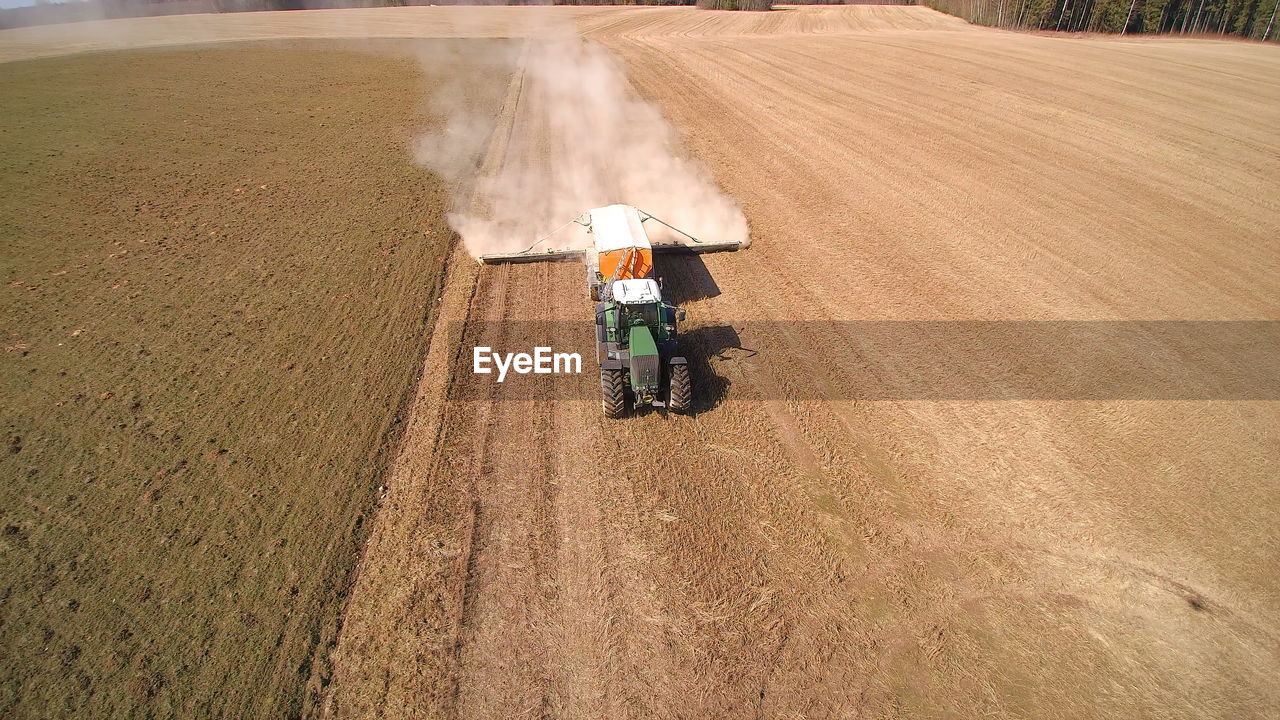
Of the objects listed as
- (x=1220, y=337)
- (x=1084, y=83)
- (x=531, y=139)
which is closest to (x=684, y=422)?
(x=1220, y=337)

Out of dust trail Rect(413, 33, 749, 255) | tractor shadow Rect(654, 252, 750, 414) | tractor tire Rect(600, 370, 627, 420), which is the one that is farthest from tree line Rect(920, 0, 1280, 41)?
tractor tire Rect(600, 370, 627, 420)

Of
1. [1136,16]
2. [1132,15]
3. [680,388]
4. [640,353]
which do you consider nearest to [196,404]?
[640,353]

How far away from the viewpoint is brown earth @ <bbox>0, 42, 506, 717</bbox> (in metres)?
7.62

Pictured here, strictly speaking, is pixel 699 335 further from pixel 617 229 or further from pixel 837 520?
pixel 837 520

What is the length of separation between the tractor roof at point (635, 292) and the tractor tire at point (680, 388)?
4.47ft

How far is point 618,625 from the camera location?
26.0 feet

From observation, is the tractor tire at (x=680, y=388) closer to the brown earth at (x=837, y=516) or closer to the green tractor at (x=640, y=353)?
the green tractor at (x=640, y=353)

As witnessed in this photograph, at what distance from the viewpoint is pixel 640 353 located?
10531 mm

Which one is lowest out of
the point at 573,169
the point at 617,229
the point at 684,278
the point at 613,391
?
the point at 684,278

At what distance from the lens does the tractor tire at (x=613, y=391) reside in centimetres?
1077

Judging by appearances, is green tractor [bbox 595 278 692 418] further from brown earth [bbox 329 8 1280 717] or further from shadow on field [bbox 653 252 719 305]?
shadow on field [bbox 653 252 719 305]

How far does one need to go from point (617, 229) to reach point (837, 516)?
795 cm

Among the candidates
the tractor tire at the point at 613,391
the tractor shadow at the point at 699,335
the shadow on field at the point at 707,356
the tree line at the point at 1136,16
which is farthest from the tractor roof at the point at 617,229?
the tree line at the point at 1136,16

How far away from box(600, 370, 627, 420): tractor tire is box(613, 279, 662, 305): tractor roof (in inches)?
53.4
